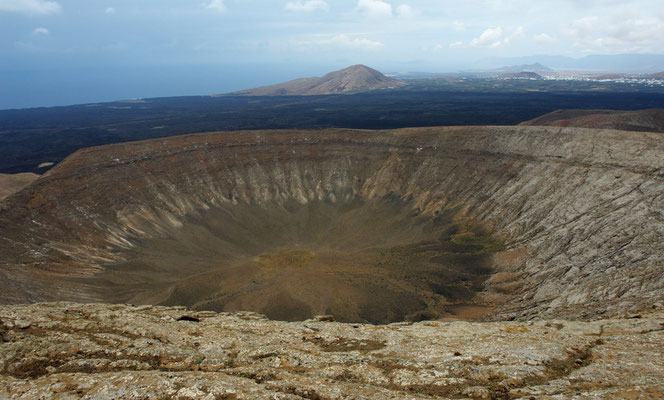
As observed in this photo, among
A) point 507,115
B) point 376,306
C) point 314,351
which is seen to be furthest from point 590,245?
point 507,115

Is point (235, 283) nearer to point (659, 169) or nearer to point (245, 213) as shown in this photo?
point (245, 213)

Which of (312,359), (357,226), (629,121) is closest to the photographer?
(312,359)

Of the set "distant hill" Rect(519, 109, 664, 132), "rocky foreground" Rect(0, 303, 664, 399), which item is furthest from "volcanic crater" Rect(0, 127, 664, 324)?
"distant hill" Rect(519, 109, 664, 132)

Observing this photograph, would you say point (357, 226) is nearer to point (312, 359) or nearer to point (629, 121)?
point (312, 359)

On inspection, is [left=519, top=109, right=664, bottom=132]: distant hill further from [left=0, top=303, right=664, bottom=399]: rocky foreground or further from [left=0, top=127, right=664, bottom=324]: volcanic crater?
[left=0, top=303, right=664, bottom=399]: rocky foreground

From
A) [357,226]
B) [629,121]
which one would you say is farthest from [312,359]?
[629,121]

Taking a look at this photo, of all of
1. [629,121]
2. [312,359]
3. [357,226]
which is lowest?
[357,226]

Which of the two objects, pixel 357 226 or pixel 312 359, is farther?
pixel 357 226

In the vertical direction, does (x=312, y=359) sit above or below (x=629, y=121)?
below
